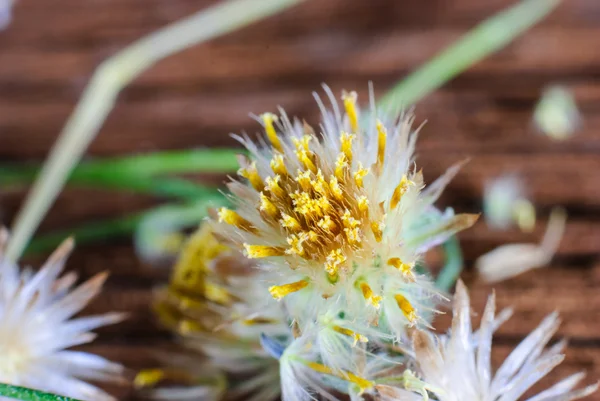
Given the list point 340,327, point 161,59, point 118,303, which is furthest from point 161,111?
point 340,327

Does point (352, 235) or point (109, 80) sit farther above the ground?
point (109, 80)

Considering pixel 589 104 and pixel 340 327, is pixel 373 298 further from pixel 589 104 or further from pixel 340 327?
pixel 589 104

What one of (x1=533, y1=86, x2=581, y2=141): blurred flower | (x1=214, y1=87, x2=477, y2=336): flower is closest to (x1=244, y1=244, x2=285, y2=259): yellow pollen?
(x1=214, y1=87, x2=477, y2=336): flower

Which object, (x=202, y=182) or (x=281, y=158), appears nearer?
(x=281, y=158)

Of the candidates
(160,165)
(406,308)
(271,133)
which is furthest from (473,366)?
(160,165)

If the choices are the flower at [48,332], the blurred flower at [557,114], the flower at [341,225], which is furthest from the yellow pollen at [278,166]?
the blurred flower at [557,114]

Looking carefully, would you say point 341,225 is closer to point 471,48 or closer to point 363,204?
point 363,204

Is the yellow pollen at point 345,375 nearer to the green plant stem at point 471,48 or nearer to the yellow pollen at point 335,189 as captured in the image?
the yellow pollen at point 335,189
